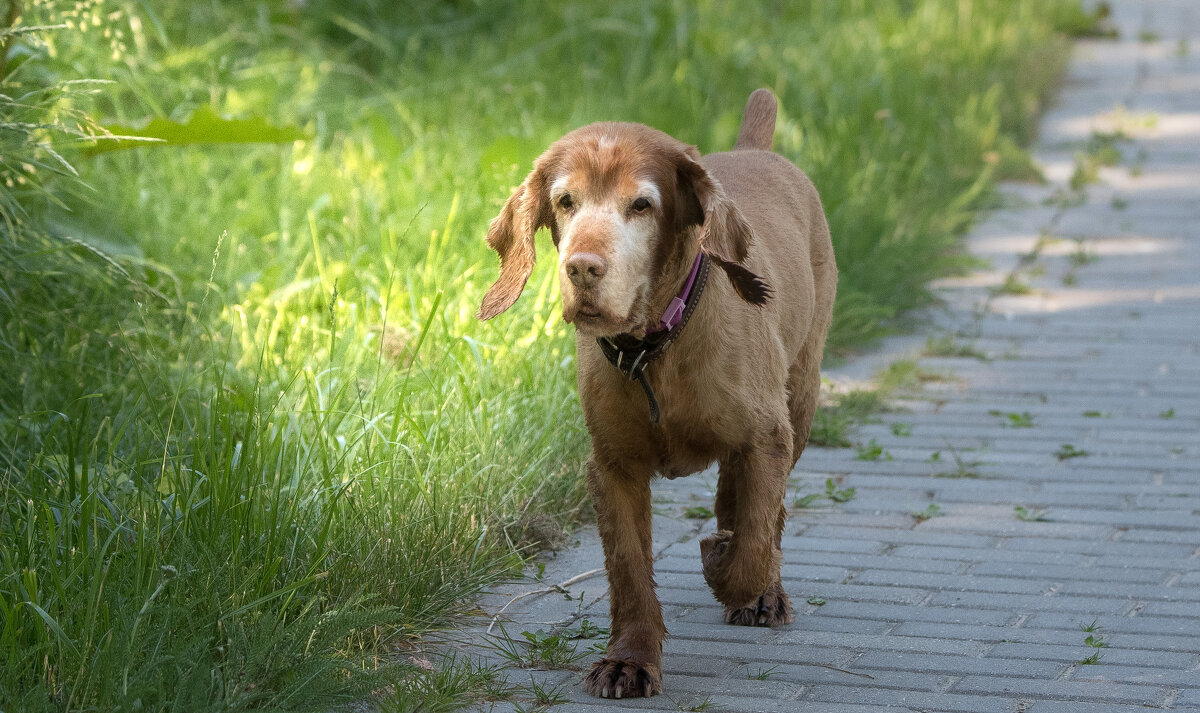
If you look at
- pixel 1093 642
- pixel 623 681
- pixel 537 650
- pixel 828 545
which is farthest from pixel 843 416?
pixel 623 681

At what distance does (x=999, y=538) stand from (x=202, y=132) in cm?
279

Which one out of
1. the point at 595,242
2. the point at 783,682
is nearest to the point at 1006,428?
the point at 783,682

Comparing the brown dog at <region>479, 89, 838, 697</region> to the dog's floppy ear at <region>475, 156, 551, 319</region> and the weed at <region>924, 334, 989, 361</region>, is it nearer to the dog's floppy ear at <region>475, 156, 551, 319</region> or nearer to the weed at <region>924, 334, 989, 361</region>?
the dog's floppy ear at <region>475, 156, 551, 319</region>

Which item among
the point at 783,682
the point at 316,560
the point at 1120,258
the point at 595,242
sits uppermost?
the point at 595,242

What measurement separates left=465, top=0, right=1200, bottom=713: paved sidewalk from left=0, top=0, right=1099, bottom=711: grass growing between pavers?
0.37m

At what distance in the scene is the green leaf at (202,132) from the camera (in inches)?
173

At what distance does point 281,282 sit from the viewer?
5.48 meters

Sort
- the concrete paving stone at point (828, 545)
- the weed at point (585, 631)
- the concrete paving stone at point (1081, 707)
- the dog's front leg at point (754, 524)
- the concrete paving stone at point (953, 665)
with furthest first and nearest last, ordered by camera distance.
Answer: the concrete paving stone at point (828, 545) < the weed at point (585, 631) < the dog's front leg at point (754, 524) < the concrete paving stone at point (953, 665) < the concrete paving stone at point (1081, 707)

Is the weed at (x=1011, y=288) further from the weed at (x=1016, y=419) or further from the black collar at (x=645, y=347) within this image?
the black collar at (x=645, y=347)

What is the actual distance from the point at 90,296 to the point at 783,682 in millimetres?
3016

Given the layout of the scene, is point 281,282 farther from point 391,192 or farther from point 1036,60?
point 1036,60

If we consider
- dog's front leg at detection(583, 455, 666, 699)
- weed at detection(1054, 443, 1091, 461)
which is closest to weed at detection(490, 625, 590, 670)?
dog's front leg at detection(583, 455, 666, 699)

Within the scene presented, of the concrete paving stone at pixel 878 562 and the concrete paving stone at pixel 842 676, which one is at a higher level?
the concrete paving stone at pixel 842 676

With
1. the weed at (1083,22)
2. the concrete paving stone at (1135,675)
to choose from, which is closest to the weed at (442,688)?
the concrete paving stone at (1135,675)
